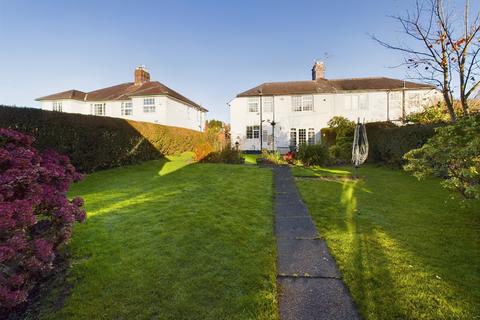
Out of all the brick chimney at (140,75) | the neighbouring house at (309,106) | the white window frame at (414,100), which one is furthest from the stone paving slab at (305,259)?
the brick chimney at (140,75)

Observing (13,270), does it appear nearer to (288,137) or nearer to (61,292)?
(61,292)

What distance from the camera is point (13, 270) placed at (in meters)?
2.40

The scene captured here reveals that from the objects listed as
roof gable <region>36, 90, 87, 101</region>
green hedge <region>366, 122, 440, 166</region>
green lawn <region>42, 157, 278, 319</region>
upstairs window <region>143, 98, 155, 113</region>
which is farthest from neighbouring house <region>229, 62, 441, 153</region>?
green lawn <region>42, 157, 278, 319</region>

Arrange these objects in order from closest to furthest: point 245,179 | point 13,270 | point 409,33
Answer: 1. point 13,270
2. point 409,33
3. point 245,179

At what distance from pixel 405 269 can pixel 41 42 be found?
61.2 ft

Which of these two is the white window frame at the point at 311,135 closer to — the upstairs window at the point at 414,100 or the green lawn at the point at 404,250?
the upstairs window at the point at 414,100

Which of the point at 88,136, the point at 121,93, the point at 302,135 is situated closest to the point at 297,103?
the point at 302,135

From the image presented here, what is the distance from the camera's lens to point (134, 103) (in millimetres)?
29547

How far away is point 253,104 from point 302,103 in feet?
16.9

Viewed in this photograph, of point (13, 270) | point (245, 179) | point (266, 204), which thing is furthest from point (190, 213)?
point (245, 179)

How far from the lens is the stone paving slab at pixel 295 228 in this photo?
14.4ft

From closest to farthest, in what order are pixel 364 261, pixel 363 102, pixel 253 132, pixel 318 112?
pixel 364 261, pixel 363 102, pixel 318 112, pixel 253 132

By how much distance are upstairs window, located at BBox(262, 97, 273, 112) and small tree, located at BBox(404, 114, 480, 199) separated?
24960mm

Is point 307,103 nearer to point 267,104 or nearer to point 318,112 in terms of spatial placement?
point 318,112
